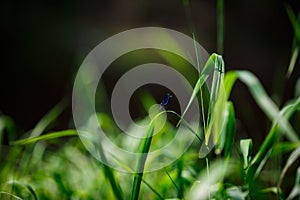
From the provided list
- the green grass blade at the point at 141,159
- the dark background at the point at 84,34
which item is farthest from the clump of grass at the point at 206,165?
the dark background at the point at 84,34

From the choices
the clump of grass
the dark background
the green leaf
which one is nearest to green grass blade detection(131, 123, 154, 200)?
the clump of grass

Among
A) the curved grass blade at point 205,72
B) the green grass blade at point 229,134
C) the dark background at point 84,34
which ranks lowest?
the green grass blade at point 229,134

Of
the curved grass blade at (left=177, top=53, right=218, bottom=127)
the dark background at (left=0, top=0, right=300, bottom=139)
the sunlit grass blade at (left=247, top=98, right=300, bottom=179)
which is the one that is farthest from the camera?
the dark background at (left=0, top=0, right=300, bottom=139)

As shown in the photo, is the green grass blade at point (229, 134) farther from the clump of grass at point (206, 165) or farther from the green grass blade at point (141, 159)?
the green grass blade at point (141, 159)

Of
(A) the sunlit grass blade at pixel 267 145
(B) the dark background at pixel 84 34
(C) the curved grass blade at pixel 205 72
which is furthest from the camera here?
(B) the dark background at pixel 84 34

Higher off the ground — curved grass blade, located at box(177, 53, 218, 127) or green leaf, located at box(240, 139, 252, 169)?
curved grass blade, located at box(177, 53, 218, 127)

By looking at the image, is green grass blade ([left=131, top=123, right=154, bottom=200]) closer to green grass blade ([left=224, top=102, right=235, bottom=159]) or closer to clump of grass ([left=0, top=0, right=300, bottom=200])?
clump of grass ([left=0, top=0, right=300, bottom=200])

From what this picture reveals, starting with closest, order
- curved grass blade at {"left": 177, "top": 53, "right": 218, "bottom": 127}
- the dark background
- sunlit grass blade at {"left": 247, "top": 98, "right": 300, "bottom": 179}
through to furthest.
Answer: curved grass blade at {"left": 177, "top": 53, "right": 218, "bottom": 127} → sunlit grass blade at {"left": 247, "top": 98, "right": 300, "bottom": 179} → the dark background

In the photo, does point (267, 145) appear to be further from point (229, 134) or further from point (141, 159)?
point (141, 159)

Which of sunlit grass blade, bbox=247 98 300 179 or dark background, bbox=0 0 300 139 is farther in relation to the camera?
dark background, bbox=0 0 300 139
